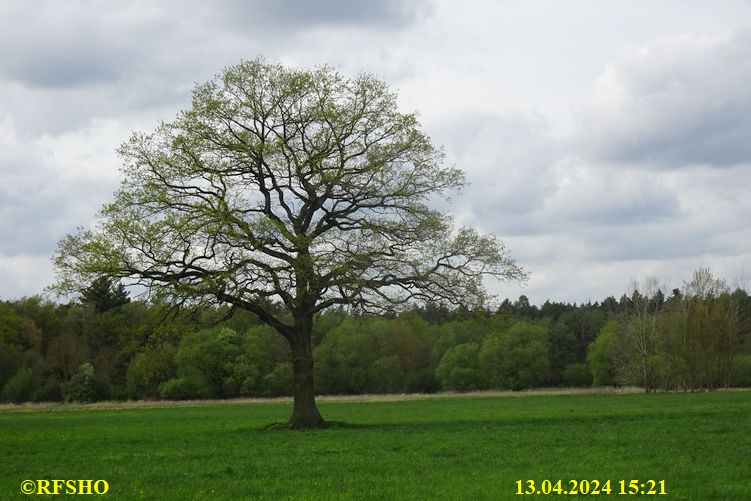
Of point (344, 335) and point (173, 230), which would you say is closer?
point (173, 230)

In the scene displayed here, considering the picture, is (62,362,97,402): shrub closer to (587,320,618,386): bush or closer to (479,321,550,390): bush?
(479,321,550,390): bush

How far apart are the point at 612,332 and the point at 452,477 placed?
9494 cm

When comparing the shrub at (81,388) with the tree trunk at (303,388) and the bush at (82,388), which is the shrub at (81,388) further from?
the tree trunk at (303,388)

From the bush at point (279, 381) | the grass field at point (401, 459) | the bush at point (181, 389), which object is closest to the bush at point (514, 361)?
the bush at point (279, 381)

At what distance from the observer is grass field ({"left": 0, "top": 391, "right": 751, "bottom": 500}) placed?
16578mm

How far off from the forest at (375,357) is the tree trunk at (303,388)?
29.6 meters

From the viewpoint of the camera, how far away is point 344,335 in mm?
99562

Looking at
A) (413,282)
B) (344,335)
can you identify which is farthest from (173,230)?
(344,335)

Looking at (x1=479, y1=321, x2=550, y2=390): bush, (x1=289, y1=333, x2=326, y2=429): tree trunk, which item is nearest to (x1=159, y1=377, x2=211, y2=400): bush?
(x1=479, y1=321, x2=550, y2=390): bush

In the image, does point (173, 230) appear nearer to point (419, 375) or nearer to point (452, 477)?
point (452, 477)
